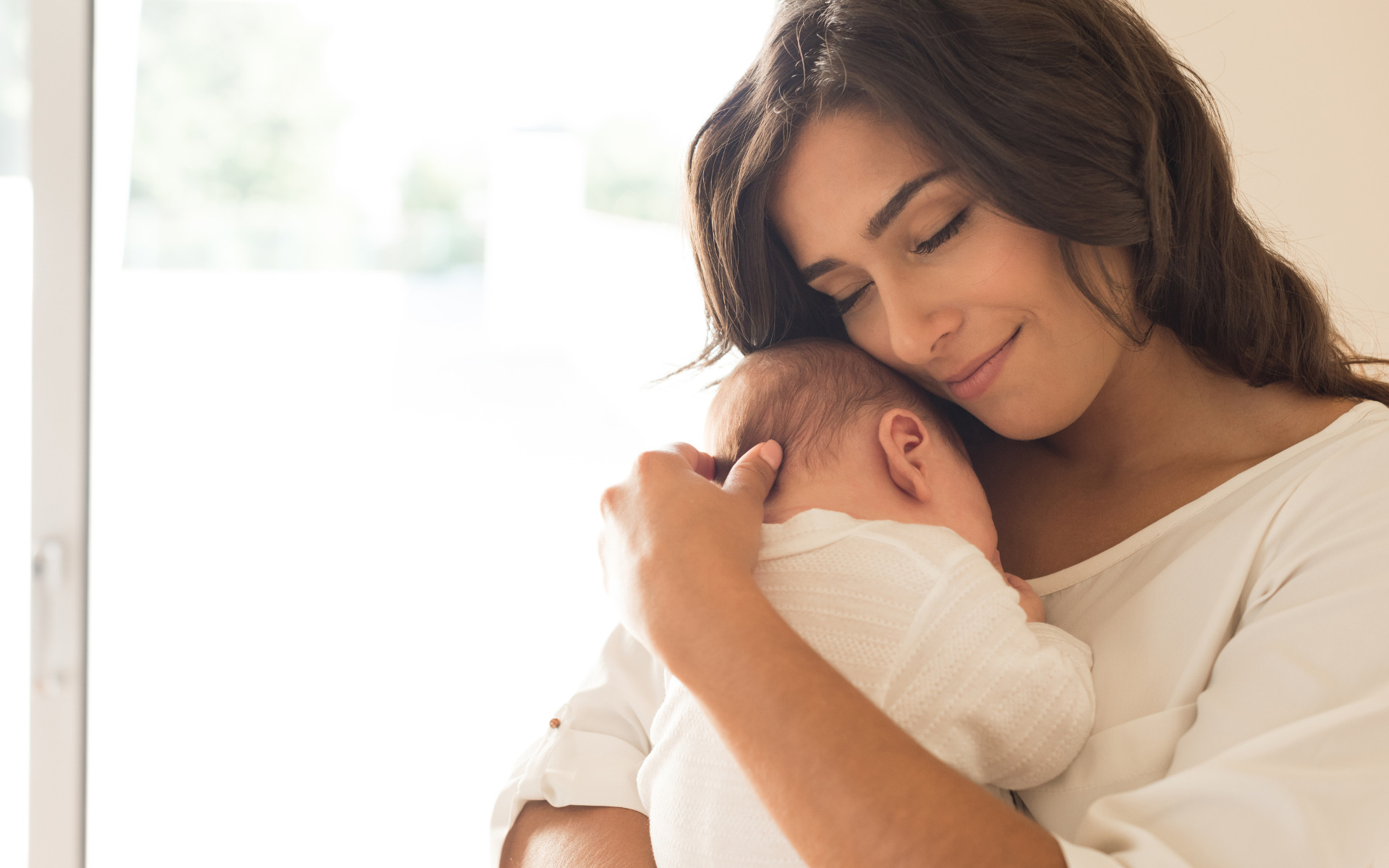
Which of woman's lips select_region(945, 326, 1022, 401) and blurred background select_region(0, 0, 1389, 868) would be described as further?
blurred background select_region(0, 0, 1389, 868)

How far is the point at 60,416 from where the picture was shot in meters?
2.17

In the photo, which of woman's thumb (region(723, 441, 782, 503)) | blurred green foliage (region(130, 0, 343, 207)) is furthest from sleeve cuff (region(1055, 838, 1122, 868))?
blurred green foliage (region(130, 0, 343, 207))

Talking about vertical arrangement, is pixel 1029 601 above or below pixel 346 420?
above

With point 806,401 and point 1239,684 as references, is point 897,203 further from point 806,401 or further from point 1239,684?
point 1239,684

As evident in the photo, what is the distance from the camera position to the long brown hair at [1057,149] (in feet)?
3.43

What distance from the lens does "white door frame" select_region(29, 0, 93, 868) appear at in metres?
2.07

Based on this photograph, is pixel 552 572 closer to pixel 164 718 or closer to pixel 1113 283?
pixel 164 718

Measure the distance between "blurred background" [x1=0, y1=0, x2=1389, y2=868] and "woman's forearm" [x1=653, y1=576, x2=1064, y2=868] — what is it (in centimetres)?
170

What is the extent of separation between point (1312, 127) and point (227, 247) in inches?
113

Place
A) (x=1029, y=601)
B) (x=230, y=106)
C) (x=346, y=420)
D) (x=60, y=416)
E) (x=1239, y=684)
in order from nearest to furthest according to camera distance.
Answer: (x=1239, y=684) → (x=1029, y=601) → (x=60, y=416) → (x=230, y=106) → (x=346, y=420)

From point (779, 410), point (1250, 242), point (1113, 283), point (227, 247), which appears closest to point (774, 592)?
point (779, 410)

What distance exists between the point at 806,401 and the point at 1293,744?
62cm

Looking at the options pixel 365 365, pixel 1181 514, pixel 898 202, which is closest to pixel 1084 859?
pixel 1181 514

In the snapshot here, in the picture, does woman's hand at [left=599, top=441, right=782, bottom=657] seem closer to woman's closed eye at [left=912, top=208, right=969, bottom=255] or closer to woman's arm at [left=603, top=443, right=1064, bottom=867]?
woman's arm at [left=603, top=443, right=1064, bottom=867]
